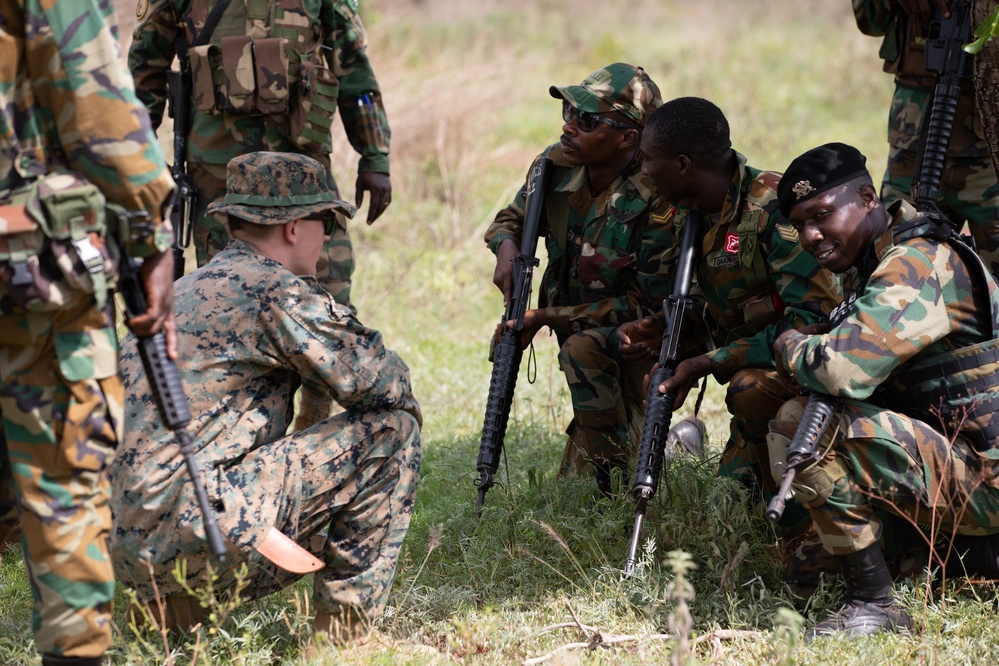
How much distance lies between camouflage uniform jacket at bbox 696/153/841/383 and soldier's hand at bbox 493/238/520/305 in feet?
2.77

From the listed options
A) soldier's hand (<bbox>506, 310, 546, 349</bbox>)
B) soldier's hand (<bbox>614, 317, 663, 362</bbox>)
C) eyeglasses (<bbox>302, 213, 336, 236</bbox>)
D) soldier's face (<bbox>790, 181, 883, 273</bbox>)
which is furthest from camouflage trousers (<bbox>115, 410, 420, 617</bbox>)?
soldier's face (<bbox>790, 181, 883, 273</bbox>)

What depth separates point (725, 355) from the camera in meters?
4.13

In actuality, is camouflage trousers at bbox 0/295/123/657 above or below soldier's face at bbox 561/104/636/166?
below

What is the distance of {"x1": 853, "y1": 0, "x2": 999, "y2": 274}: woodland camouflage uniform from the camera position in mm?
4969

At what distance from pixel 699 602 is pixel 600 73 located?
2184 millimetres

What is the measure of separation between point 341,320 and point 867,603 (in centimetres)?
188

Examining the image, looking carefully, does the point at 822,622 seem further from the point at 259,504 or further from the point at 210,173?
the point at 210,173

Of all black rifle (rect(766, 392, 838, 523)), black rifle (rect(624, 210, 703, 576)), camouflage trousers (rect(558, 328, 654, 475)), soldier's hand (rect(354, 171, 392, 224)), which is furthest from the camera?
soldier's hand (rect(354, 171, 392, 224))

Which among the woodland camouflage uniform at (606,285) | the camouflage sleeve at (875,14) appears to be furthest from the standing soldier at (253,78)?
the camouflage sleeve at (875,14)

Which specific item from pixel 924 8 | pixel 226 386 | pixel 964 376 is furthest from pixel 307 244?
pixel 924 8

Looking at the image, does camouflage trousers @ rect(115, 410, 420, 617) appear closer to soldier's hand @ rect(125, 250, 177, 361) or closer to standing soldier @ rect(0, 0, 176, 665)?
standing soldier @ rect(0, 0, 176, 665)

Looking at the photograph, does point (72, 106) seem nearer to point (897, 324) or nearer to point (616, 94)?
point (897, 324)

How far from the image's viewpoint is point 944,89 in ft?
15.2


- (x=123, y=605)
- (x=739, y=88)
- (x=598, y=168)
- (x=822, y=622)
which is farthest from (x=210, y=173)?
(x=739, y=88)
